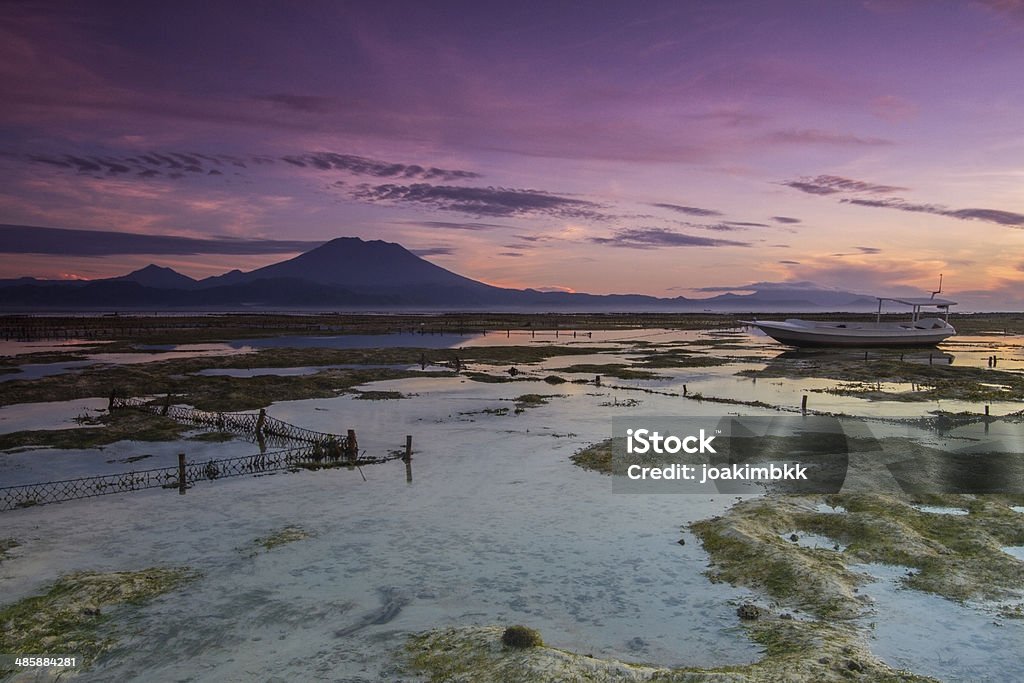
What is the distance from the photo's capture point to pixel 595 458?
25.1 m

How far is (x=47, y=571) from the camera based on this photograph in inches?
570

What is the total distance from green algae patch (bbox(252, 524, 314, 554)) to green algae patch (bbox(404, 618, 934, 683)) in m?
6.41

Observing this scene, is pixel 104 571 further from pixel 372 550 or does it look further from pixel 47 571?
pixel 372 550

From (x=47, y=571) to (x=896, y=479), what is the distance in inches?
1018

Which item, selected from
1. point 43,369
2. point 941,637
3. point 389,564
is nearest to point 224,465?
point 389,564

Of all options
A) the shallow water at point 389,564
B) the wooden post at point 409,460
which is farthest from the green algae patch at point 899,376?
the wooden post at point 409,460

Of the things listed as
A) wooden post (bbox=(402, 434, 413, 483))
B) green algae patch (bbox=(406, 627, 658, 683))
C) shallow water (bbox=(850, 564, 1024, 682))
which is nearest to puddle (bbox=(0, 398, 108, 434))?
wooden post (bbox=(402, 434, 413, 483))

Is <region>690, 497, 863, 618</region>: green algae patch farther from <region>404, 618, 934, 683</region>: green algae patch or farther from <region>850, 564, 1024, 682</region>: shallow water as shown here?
<region>404, 618, 934, 683</region>: green algae patch

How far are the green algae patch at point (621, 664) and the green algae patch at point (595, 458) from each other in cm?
1242

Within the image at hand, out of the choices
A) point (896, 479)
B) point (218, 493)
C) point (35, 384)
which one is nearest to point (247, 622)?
point (218, 493)

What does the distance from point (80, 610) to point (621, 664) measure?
11.0 meters

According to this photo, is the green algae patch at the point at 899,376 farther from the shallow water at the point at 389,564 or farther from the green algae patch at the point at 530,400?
the shallow water at the point at 389,564

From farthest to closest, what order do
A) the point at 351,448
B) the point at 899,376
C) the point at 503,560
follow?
the point at 899,376, the point at 351,448, the point at 503,560

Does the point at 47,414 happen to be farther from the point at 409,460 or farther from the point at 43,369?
the point at 43,369
